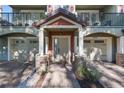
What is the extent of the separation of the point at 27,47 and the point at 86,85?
12918mm

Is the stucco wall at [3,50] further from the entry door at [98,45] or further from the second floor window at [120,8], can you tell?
the second floor window at [120,8]

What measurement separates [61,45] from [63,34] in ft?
3.58

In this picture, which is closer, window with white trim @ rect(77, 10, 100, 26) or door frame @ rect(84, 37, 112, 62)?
door frame @ rect(84, 37, 112, 62)

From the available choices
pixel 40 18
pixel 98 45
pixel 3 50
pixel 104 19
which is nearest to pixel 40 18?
pixel 40 18

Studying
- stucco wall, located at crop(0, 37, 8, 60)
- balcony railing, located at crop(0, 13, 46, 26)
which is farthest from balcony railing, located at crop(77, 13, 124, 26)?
stucco wall, located at crop(0, 37, 8, 60)

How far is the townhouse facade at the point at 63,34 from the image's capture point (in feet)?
63.4

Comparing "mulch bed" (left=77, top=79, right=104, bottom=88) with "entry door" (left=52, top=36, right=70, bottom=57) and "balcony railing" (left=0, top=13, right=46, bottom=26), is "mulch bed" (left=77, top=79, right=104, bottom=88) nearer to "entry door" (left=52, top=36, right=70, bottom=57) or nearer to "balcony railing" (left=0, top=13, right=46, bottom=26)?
"entry door" (left=52, top=36, right=70, bottom=57)

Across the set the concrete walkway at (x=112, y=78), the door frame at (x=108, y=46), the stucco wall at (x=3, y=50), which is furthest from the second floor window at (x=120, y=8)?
the stucco wall at (x=3, y=50)

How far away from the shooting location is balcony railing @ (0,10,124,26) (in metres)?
19.9

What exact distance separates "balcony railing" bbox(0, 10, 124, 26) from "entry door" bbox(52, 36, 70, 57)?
7.12 ft

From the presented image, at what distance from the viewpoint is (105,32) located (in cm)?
1939

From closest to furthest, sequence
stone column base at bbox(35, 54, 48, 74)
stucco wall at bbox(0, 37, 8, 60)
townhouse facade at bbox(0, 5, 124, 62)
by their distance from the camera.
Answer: stone column base at bbox(35, 54, 48, 74) < townhouse facade at bbox(0, 5, 124, 62) < stucco wall at bbox(0, 37, 8, 60)
